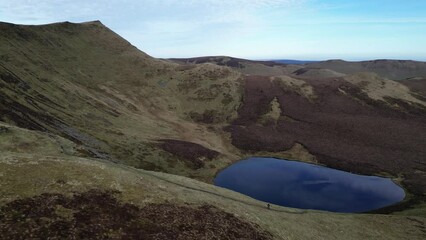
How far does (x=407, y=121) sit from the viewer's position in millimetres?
147125

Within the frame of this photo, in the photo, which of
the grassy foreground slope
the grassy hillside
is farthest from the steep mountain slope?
the grassy foreground slope

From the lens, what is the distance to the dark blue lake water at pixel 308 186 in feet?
269

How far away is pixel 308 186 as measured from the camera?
92.8m

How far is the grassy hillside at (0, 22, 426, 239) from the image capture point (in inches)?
1431

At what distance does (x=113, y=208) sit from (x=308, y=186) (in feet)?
222

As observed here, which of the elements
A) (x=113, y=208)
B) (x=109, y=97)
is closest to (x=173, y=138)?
(x=109, y=97)

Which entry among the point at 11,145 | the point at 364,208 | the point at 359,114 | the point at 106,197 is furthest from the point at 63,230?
the point at 359,114

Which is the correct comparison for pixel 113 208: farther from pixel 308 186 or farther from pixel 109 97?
pixel 109 97

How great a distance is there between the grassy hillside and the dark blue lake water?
16.6 feet

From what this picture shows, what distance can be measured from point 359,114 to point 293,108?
27596mm

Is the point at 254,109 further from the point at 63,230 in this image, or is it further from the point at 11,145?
the point at 63,230

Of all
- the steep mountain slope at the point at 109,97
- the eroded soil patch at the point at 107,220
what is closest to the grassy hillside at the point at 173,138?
the eroded soil patch at the point at 107,220

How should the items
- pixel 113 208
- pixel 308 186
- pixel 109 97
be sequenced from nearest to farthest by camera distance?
pixel 113 208 < pixel 308 186 < pixel 109 97

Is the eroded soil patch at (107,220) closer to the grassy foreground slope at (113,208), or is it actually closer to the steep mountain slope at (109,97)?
the grassy foreground slope at (113,208)
